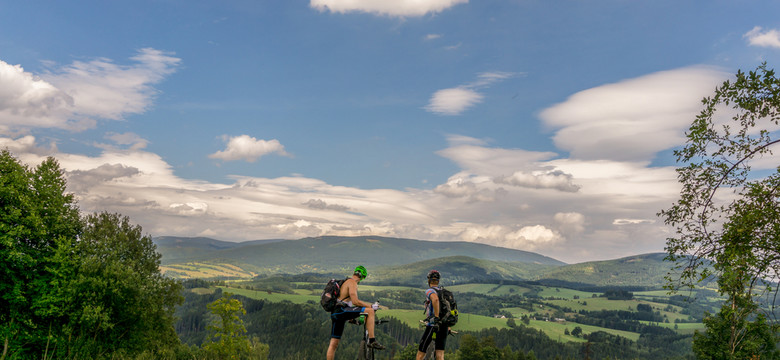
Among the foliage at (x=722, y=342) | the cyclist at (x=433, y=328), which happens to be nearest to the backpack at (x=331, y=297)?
the cyclist at (x=433, y=328)

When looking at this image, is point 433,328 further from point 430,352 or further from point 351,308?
point 351,308

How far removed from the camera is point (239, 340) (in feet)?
123

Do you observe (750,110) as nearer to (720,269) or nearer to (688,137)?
(688,137)

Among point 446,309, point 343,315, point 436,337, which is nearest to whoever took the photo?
point 343,315

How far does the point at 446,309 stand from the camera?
13047mm

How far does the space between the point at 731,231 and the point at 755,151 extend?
321 cm

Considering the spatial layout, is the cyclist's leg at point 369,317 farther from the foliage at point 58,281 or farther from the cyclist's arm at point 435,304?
the foliage at point 58,281

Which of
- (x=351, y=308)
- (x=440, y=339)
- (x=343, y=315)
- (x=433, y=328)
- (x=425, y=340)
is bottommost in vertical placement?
(x=425, y=340)

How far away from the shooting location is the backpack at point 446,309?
13031mm

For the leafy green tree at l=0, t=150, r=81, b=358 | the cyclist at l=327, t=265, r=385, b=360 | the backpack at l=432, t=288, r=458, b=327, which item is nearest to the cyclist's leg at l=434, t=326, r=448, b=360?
the backpack at l=432, t=288, r=458, b=327

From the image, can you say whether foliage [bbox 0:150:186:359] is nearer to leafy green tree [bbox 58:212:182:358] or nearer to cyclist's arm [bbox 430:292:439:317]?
leafy green tree [bbox 58:212:182:358]

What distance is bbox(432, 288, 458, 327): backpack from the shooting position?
1303cm

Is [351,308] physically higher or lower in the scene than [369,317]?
higher

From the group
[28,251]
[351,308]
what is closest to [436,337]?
[351,308]
